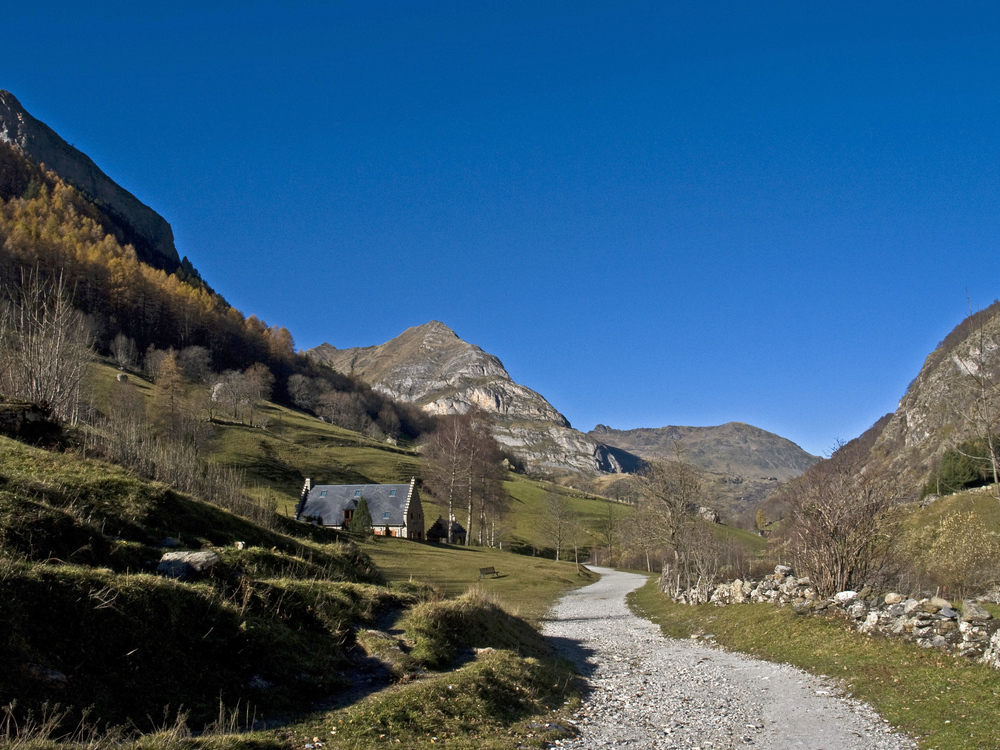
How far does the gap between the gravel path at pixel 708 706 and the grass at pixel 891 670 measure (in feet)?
1.66

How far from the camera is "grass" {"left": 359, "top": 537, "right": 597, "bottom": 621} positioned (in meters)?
37.8

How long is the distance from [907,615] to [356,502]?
5862 cm

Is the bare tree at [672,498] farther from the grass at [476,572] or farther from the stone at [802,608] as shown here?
the stone at [802,608]

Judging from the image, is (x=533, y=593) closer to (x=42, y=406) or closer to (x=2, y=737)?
(x=42, y=406)

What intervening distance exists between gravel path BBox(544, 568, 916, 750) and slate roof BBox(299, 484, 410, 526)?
46985mm

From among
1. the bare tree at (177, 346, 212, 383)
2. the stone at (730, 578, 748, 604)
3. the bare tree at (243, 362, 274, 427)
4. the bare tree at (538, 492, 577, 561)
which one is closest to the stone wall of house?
the stone at (730, 578, 748, 604)

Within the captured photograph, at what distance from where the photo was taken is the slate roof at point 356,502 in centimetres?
6631

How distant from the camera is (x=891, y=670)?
1452 cm

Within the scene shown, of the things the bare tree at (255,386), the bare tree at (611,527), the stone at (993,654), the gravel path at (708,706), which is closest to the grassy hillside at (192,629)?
the gravel path at (708,706)

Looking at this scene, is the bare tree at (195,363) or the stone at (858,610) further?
the bare tree at (195,363)

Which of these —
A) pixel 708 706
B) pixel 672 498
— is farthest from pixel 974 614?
pixel 672 498

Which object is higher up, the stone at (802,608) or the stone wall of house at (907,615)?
the stone wall of house at (907,615)

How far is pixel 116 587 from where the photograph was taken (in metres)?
9.40

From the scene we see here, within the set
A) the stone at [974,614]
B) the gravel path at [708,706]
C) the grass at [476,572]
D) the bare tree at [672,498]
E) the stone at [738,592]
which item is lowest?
the grass at [476,572]
